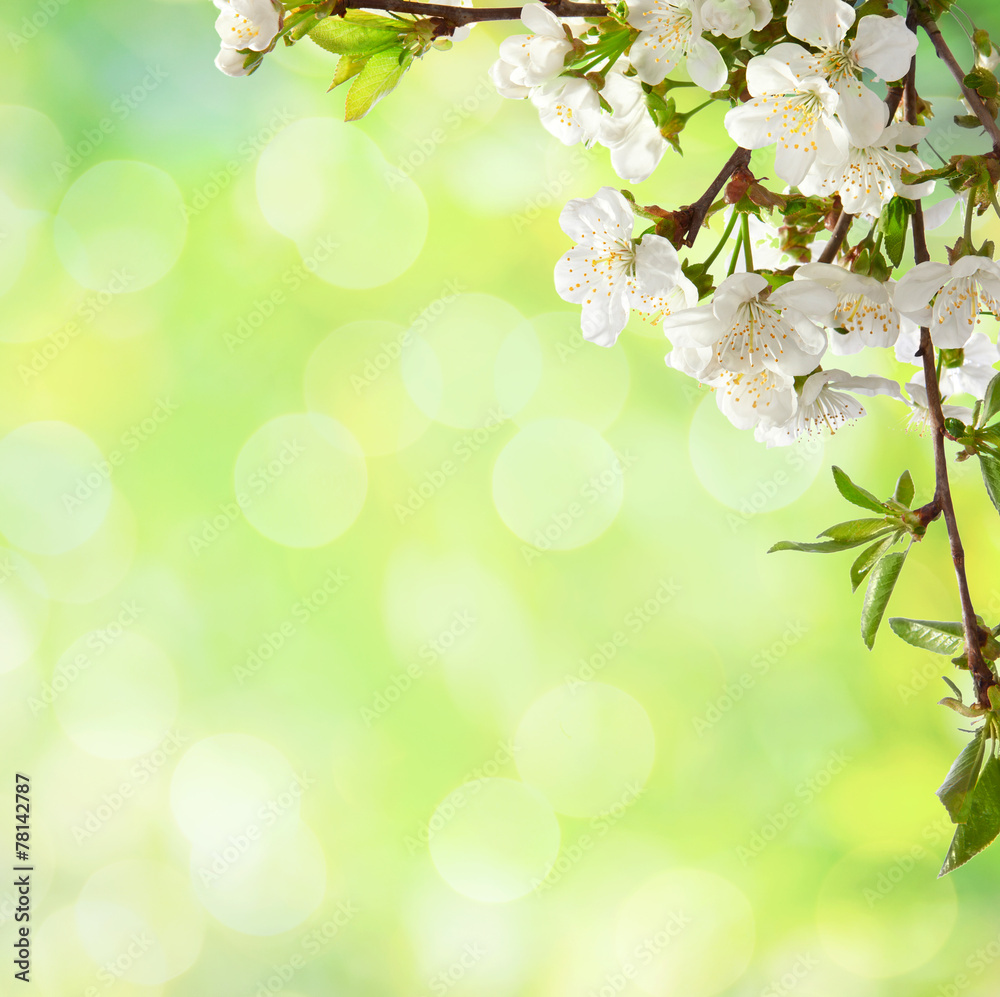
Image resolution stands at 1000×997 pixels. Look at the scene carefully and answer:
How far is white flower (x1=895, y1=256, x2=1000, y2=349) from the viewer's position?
377 millimetres

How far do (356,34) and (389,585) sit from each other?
883 mm

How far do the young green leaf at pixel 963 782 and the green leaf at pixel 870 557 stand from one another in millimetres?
94

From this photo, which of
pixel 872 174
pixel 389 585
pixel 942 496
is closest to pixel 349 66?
pixel 872 174

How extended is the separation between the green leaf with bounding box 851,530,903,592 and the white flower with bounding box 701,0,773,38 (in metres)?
0.25

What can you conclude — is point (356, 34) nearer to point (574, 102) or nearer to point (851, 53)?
point (574, 102)

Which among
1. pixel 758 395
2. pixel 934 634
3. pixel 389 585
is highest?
pixel 758 395

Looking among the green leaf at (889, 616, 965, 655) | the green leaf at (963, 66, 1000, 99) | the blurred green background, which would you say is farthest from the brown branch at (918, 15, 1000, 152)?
the blurred green background

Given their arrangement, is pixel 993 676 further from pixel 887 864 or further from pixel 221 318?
pixel 221 318

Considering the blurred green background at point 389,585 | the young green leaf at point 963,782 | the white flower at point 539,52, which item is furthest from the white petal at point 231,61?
the blurred green background at point 389,585

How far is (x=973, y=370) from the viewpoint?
19.8 inches

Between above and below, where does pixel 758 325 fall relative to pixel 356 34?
below

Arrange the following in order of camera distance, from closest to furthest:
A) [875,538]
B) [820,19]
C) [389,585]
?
[820,19], [875,538], [389,585]

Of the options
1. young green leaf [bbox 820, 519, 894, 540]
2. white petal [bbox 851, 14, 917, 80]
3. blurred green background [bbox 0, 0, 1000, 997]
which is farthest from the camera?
blurred green background [bbox 0, 0, 1000, 997]

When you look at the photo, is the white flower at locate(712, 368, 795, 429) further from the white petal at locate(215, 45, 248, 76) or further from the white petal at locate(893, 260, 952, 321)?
the white petal at locate(215, 45, 248, 76)
